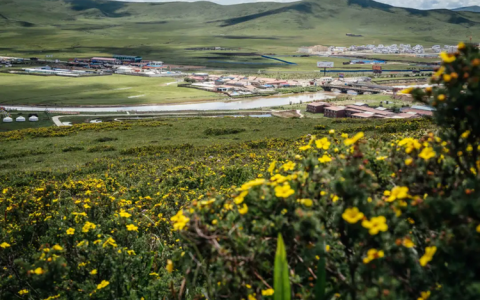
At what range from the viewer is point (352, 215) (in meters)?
2.02

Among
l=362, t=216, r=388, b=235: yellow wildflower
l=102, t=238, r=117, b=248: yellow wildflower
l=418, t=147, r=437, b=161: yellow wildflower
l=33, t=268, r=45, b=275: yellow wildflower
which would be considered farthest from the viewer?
l=102, t=238, r=117, b=248: yellow wildflower

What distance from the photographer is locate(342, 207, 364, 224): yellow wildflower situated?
1998 mm

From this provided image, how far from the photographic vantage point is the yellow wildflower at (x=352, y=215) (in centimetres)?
200

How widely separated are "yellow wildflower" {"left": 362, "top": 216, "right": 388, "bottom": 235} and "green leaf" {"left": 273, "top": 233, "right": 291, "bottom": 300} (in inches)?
20.7

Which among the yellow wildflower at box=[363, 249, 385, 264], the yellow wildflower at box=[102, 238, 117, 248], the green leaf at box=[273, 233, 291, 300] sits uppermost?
the yellow wildflower at box=[363, 249, 385, 264]

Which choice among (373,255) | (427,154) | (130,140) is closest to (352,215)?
(373,255)

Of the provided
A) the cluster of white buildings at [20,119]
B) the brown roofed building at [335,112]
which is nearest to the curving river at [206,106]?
the cluster of white buildings at [20,119]

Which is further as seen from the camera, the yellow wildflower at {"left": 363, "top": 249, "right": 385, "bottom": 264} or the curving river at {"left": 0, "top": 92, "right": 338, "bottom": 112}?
the curving river at {"left": 0, "top": 92, "right": 338, "bottom": 112}

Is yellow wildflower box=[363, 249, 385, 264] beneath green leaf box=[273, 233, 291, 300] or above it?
above

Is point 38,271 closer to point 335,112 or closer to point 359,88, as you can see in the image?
point 335,112

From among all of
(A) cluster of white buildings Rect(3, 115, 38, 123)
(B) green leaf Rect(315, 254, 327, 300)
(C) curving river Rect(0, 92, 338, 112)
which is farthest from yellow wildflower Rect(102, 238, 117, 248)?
(C) curving river Rect(0, 92, 338, 112)

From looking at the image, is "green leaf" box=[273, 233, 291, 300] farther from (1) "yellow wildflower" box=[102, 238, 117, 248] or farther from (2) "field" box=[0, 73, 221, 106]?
(2) "field" box=[0, 73, 221, 106]

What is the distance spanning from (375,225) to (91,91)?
8495 cm

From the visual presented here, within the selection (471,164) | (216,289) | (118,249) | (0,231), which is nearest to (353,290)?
(216,289)
